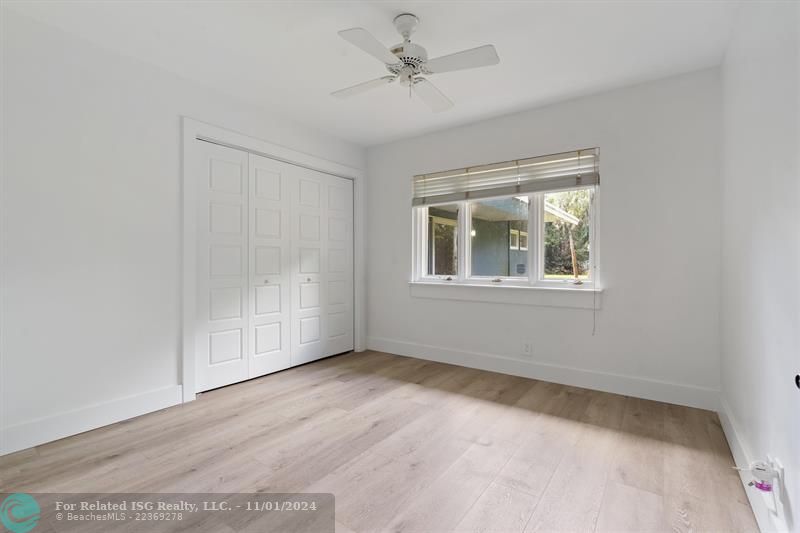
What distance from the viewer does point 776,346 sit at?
1.45 meters

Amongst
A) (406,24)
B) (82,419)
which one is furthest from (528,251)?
(82,419)

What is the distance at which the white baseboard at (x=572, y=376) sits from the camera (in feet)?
9.14

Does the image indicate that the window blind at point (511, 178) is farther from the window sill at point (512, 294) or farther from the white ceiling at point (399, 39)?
the window sill at point (512, 294)

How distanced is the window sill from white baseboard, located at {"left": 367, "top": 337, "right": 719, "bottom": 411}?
56 cm

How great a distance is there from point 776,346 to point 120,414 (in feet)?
12.0

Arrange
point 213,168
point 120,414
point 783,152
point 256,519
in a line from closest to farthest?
point 783,152
point 256,519
point 120,414
point 213,168

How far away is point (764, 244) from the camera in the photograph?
1.62m

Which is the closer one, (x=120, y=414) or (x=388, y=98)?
(x=120, y=414)

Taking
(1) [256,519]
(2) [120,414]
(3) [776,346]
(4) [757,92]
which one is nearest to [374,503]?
(1) [256,519]

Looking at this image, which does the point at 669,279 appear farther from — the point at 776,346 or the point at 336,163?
the point at 336,163

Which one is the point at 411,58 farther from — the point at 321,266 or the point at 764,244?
the point at 321,266

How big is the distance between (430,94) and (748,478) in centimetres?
269

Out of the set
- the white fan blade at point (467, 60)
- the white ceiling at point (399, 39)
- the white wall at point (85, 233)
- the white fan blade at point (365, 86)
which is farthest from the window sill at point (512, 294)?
the white wall at point (85, 233)

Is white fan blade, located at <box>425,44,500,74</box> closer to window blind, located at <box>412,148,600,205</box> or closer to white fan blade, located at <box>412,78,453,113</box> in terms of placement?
white fan blade, located at <box>412,78,453,113</box>
